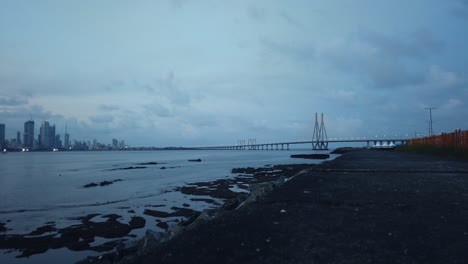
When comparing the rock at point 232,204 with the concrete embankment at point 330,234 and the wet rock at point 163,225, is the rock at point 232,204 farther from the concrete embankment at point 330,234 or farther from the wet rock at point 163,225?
the concrete embankment at point 330,234

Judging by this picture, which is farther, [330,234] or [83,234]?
[83,234]

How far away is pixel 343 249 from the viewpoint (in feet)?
A: 7.93

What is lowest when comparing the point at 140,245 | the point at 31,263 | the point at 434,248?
the point at 31,263

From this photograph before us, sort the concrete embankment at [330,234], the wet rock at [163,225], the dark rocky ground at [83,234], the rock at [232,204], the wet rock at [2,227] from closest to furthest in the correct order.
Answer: the concrete embankment at [330,234] → the dark rocky ground at [83,234] → the rock at [232,204] → the wet rock at [2,227] → the wet rock at [163,225]

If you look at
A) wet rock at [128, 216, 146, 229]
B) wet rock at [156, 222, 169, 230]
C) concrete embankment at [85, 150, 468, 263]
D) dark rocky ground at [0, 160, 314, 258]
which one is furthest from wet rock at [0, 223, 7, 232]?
concrete embankment at [85, 150, 468, 263]

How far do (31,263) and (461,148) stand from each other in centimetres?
1992

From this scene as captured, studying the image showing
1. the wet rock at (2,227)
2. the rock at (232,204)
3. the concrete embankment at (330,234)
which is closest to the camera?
the concrete embankment at (330,234)

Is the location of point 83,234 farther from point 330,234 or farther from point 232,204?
point 330,234

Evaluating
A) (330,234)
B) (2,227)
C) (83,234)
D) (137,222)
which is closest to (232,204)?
(137,222)

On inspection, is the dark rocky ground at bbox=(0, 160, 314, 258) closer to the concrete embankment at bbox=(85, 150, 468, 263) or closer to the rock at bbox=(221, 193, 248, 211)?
the rock at bbox=(221, 193, 248, 211)

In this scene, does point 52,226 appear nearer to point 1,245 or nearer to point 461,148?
point 1,245

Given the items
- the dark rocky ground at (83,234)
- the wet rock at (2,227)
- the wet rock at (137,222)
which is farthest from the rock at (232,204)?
the wet rock at (2,227)

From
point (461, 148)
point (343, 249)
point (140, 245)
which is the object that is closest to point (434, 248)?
point (343, 249)

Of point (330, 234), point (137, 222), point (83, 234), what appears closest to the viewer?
point (330, 234)
